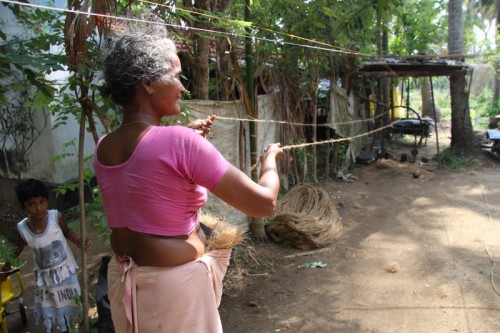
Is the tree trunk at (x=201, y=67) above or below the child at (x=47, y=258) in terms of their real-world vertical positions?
above

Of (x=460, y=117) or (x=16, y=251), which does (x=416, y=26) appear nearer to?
(x=460, y=117)

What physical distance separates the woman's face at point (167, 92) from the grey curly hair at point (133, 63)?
2cm

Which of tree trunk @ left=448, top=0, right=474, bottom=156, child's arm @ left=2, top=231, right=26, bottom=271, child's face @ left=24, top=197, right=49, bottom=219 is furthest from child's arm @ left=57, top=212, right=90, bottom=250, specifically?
tree trunk @ left=448, top=0, right=474, bottom=156

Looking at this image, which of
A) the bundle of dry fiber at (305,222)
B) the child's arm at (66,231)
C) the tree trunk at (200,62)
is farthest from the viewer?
→ the bundle of dry fiber at (305,222)

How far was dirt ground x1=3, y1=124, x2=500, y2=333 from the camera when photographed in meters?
3.45

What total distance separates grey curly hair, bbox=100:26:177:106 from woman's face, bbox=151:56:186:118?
18 millimetres

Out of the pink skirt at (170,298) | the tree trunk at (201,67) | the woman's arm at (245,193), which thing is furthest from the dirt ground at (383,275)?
the woman's arm at (245,193)

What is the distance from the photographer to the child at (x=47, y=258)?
2.92m

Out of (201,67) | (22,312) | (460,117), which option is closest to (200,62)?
(201,67)

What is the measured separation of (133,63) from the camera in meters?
1.31

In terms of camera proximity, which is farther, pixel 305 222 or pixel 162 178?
pixel 305 222

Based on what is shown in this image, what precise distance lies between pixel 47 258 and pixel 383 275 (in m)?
3.18

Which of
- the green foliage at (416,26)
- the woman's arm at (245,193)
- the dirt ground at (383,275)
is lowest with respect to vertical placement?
the dirt ground at (383,275)

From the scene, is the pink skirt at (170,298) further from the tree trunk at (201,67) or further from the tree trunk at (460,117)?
the tree trunk at (460,117)
